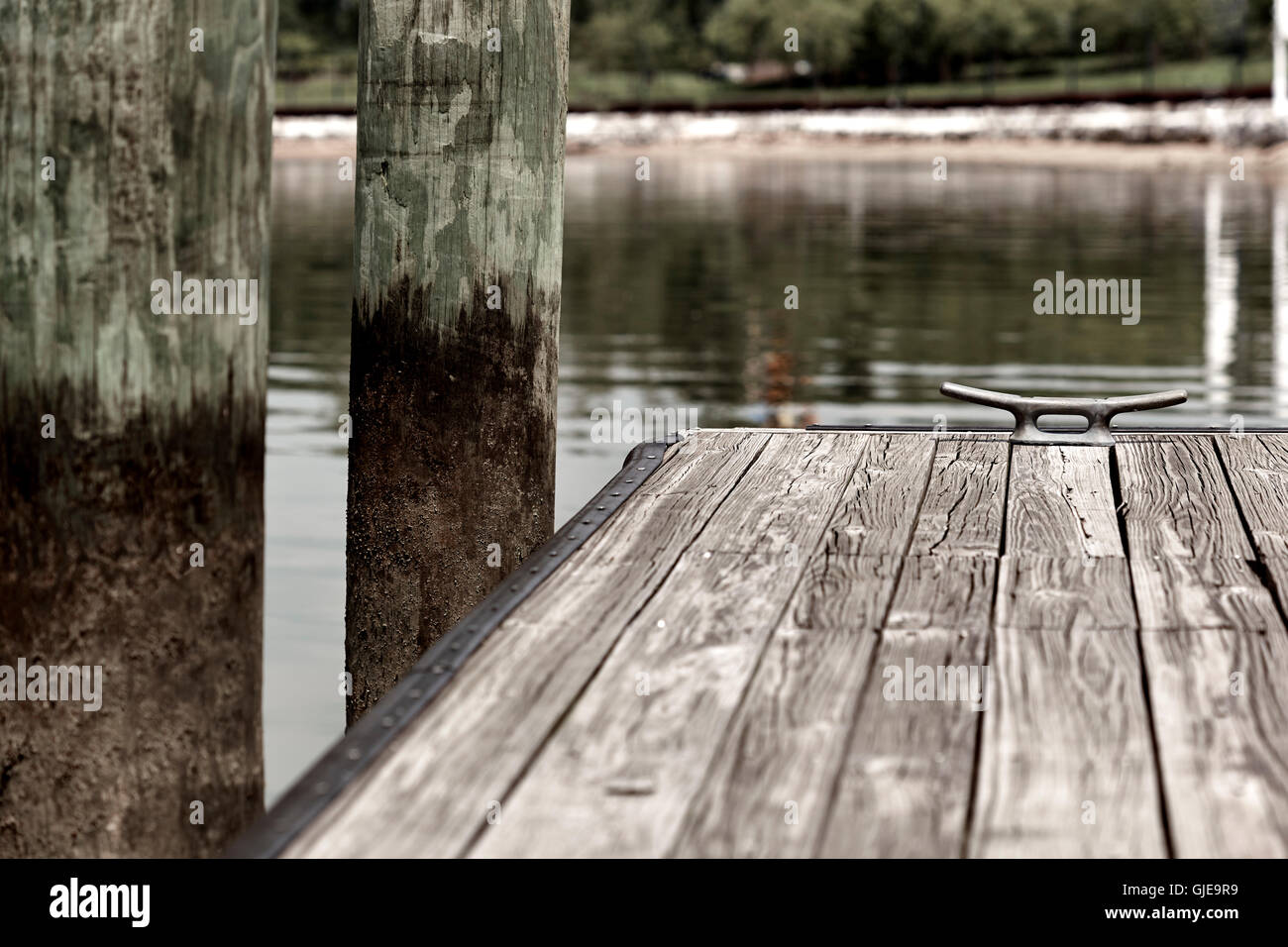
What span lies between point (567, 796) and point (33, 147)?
1.38 metres

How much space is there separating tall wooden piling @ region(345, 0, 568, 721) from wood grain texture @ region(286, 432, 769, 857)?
43 cm

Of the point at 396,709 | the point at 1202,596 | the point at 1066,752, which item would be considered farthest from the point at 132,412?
the point at 1202,596

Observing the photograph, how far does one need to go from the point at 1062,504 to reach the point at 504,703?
2216mm

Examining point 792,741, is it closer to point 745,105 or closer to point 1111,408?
point 1111,408

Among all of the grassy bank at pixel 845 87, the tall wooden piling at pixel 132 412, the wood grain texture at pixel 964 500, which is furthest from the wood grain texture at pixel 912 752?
the grassy bank at pixel 845 87

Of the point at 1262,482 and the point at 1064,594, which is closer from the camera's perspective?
the point at 1064,594

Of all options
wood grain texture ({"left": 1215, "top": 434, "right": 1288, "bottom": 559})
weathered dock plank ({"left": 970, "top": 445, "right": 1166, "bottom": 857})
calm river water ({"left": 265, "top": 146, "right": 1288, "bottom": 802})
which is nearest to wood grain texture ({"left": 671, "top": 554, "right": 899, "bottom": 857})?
weathered dock plank ({"left": 970, "top": 445, "right": 1166, "bottom": 857})

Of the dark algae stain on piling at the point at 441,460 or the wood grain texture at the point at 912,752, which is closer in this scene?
the wood grain texture at the point at 912,752

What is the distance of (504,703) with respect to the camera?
339 centimetres

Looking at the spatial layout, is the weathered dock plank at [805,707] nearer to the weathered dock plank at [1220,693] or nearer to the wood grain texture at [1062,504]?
the wood grain texture at [1062,504]

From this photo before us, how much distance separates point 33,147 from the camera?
3.14 metres

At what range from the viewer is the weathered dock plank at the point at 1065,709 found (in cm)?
285

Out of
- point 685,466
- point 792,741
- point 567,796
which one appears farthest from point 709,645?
point 685,466

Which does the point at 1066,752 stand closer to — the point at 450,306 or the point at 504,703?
the point at 504,703
